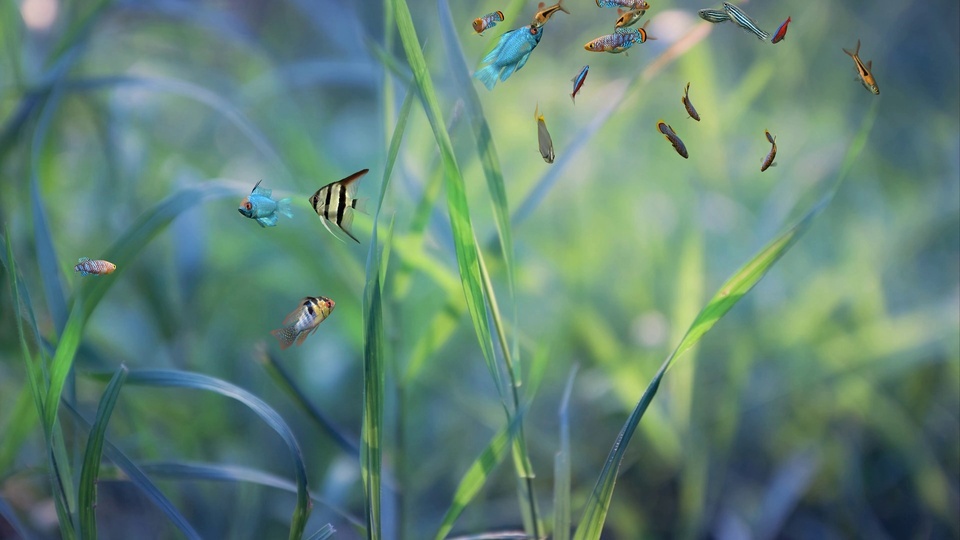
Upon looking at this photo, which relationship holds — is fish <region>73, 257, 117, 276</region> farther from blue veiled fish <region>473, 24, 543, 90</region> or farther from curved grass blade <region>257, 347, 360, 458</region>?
blue veiled fish <region>473, 24, 543, 90</region>

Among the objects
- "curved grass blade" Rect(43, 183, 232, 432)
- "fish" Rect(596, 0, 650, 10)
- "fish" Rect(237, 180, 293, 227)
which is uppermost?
"fish" Rect(596, 0, 650, 10)

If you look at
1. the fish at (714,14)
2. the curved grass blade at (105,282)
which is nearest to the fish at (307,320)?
the curved grass blade at (105,282)

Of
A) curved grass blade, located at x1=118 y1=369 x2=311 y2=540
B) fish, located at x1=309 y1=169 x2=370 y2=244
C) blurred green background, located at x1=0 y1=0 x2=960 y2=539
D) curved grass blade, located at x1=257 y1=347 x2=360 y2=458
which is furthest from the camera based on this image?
blurred green background, located at x1=0 y1=0 x2=960 y2=539

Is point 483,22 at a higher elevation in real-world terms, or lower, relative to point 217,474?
higher

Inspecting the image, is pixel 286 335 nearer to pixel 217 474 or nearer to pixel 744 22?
pixel 217 474

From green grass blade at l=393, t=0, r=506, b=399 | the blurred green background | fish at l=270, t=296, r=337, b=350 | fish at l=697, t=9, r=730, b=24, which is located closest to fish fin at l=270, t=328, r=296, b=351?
fish at l=270, t=296, r=337, b=350

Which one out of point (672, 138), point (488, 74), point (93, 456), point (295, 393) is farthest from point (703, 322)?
point (93, 456)

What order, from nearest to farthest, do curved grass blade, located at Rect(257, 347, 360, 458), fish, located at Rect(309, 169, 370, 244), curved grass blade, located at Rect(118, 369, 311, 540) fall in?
fish, located at Rect(309, 169, 370, 244), curved grass blade, located at Rect(118, 369, 311, 540), curved grass blade, located at Rect(257, 347, 360, 458)
